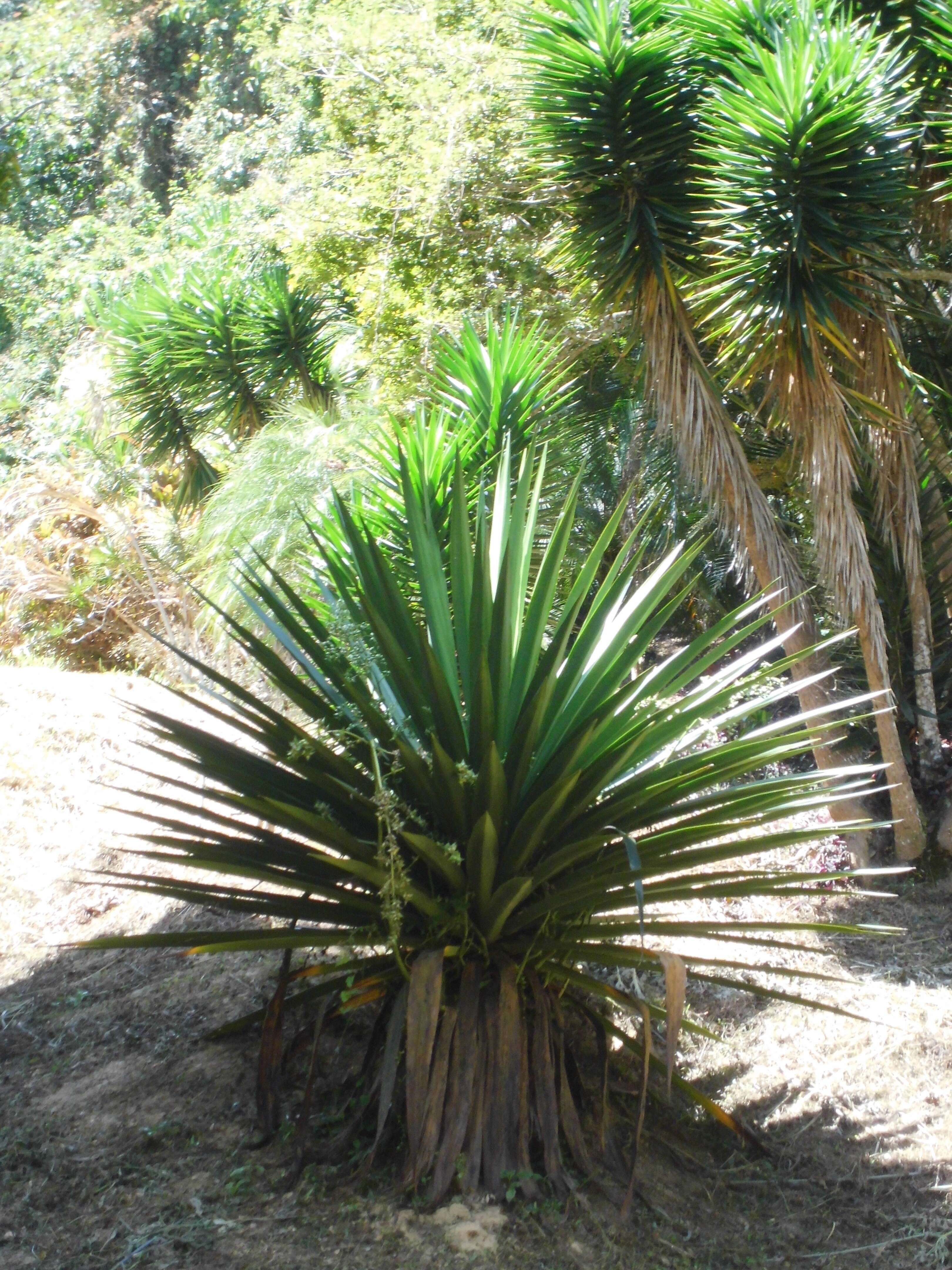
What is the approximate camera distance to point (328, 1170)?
3133 mm

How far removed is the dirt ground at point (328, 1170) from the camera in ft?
9.34

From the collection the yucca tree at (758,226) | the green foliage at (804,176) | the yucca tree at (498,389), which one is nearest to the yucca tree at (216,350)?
the yucca tree at (498,389)

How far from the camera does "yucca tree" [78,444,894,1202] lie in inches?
119

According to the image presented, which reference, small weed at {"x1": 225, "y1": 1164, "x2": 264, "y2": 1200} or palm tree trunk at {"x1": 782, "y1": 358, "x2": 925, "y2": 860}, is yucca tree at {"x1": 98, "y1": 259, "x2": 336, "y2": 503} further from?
small weed at {"x1": 225, "y1": 1164, "x2": 264, "y2": 1200}

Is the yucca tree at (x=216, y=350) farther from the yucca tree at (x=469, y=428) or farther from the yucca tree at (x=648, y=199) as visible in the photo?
the yucca tree at (x=648, y=199)

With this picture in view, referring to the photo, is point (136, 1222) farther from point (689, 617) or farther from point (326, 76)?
point (326, 76)

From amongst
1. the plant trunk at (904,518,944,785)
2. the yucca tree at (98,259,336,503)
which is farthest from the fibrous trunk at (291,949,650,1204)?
the yucca tree at (98,259,336,503)

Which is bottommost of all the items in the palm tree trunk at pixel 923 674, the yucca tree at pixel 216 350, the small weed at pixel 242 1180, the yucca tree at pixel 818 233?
the small weed at pixel 242 1180

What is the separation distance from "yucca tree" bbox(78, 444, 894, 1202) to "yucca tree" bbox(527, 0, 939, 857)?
256 cm

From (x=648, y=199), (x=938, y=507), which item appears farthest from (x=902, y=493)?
(x=648, y=199)

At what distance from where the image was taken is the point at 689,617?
10086mm

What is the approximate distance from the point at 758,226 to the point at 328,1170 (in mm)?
4591

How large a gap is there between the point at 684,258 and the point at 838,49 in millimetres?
1389

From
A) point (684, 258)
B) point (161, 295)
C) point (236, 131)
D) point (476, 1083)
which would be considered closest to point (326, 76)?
point (161, 295)
